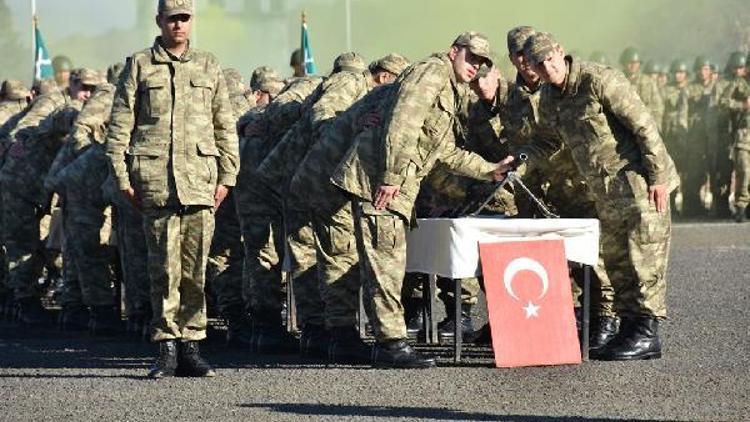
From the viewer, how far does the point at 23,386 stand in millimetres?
10680

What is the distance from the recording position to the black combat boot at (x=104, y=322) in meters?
14.0

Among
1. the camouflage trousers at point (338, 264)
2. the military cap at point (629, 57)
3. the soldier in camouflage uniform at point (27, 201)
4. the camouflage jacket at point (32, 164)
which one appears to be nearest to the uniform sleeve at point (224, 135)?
the camouflage trousers at point (338, 264)

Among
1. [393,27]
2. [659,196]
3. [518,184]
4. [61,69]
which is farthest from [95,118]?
[393,27]

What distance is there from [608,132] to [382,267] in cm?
152

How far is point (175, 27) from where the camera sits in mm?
10703

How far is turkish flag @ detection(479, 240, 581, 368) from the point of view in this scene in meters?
11.0

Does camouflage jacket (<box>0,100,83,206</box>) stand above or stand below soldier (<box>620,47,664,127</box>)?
below

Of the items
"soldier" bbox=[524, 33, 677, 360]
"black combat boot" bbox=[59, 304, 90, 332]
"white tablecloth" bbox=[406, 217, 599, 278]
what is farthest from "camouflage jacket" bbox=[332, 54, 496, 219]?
"black combat boot" bbox=[59, 304, 90, 332]

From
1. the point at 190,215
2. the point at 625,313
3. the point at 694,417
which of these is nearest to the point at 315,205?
the point at 190,215

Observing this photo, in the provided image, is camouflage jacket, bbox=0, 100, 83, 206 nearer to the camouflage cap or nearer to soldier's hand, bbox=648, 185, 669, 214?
the camouflage cap

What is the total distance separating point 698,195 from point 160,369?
63.6 feet

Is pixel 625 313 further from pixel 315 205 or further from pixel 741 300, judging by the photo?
pixel 741 300

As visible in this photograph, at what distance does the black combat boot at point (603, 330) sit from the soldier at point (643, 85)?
16.9m

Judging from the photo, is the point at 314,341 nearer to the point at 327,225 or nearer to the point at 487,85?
the point at 327,225
